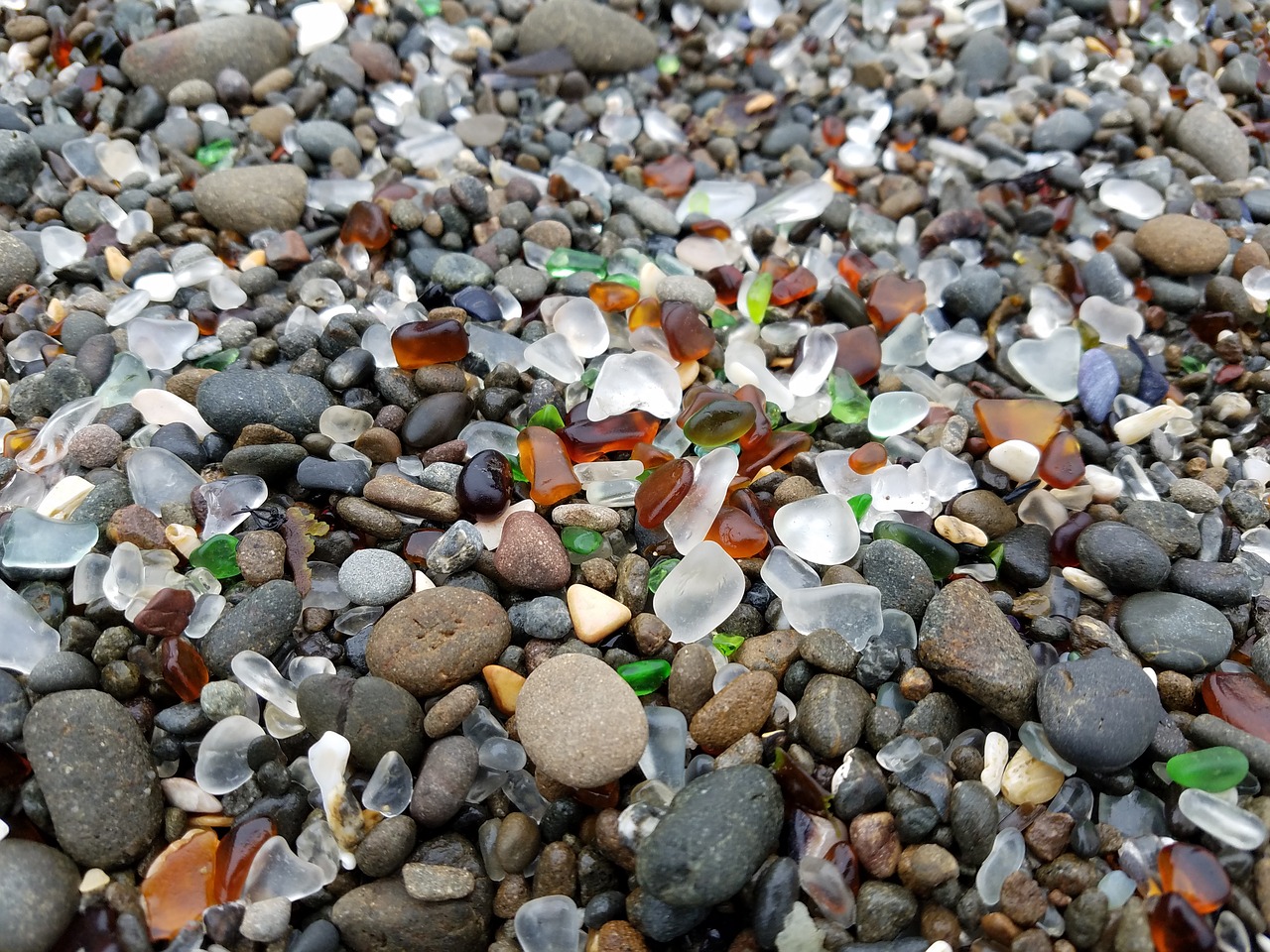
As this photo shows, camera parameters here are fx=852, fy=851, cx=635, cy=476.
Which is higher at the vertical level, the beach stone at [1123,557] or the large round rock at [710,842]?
the beach stone at [1123,557]

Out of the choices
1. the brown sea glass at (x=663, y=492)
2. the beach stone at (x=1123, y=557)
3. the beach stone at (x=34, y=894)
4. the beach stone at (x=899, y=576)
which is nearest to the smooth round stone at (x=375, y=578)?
the brown sea glass at (x=663, y=492)

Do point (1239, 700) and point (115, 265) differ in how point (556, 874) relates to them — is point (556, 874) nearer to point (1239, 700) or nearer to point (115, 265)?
point (1239, 700)

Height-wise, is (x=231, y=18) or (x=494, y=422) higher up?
(x=231, y=18)

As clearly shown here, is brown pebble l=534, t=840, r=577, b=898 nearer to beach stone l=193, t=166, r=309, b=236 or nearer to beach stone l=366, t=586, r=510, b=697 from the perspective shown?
beach stone l=366, t=586, r=510, b=697

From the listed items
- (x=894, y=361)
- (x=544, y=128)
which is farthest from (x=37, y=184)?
(x=894, y=361)

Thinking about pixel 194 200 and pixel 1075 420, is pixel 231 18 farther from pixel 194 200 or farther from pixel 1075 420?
pixel 1075 420

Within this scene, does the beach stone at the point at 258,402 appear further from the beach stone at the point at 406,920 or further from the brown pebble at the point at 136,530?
the beach stone at the point at 406,920
